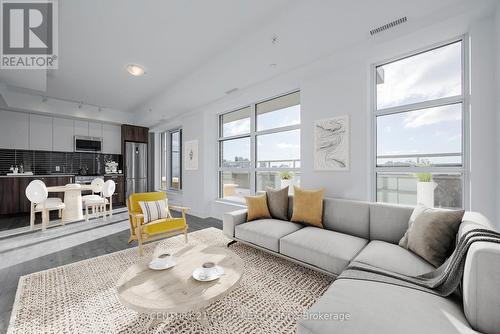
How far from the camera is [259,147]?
457 centimetres

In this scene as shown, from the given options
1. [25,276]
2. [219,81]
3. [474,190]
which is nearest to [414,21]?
[474,190]

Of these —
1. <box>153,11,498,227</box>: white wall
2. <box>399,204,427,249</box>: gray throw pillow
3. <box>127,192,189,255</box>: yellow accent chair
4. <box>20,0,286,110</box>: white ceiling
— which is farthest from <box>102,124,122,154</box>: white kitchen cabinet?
<box>399,204,427,249</box>: gray throw pillow

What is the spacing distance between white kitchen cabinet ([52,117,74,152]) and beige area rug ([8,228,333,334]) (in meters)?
5.03

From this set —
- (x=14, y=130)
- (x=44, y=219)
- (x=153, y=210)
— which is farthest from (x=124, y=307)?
(x=14, y=130)

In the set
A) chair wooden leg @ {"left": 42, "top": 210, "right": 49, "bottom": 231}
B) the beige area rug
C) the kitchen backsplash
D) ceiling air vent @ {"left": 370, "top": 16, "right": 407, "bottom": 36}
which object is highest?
ceiling air vent @ {"left": 370, "top": 16, "right": 407, "bottom": 36}

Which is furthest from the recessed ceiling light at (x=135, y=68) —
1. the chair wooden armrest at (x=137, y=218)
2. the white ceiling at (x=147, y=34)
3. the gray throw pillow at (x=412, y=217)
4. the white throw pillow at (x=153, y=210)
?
the gray throw pillow at (x=412, y=217)

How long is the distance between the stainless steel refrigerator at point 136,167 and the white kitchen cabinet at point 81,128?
1.14m

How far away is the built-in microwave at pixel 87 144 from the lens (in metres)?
6.25

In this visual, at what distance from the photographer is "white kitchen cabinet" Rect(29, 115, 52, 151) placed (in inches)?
219

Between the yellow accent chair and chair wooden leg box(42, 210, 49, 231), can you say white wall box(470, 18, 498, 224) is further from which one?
chair wooden leg box(42, 210, 49, 231)

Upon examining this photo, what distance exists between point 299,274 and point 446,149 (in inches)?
91.0

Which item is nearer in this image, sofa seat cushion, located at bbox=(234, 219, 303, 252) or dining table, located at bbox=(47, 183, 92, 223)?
sofa seat cushion, located at bbox=(234, 219, 303, 252)

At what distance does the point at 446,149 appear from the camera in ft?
8.23

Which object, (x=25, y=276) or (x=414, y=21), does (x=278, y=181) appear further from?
(x=25, y=276)
